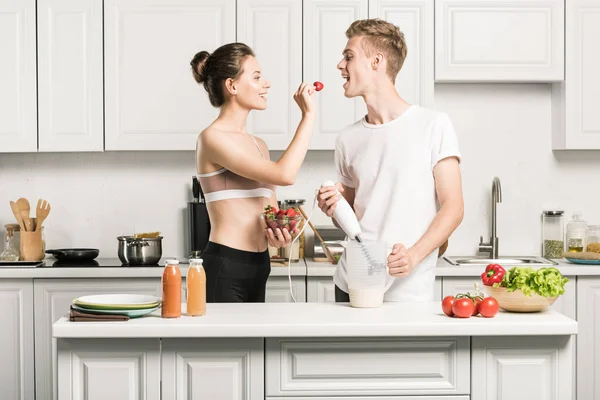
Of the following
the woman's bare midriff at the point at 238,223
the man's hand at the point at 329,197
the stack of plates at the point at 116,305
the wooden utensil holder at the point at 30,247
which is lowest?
the stack of plates at the point at 116,305

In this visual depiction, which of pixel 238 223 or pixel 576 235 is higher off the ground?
pixel 238 223

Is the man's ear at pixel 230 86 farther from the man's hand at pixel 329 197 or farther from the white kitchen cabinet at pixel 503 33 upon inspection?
the white kitchen cabinet at pixel 503 33

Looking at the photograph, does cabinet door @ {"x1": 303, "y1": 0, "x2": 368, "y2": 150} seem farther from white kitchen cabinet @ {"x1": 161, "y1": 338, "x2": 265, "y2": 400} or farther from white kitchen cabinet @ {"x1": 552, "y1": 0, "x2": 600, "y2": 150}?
white kitchen cabinet @ {"x1": 161, "y1": 338, "x2": 265, "y2": 400}

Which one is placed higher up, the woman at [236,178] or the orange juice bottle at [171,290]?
the woman at [236,178]

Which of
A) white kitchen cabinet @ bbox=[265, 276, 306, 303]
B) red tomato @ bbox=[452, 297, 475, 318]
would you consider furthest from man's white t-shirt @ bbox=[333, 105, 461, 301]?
white kitchen cabinet @ bbox=[265, 276, 306, 303]

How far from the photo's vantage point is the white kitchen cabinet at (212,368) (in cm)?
239

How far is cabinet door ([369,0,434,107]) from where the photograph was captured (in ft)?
13.8

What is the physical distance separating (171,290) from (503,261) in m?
2.43

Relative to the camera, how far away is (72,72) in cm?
421

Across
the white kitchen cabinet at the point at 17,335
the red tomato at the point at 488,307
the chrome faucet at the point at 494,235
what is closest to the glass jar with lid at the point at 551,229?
the chrome faucet at the point at 494,235

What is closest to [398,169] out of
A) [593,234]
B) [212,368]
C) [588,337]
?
[212,368]

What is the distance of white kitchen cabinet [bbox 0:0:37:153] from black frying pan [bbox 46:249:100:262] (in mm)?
592

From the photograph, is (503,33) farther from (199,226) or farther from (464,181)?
(199,226)

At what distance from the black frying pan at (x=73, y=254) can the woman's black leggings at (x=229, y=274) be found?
1364 mm
